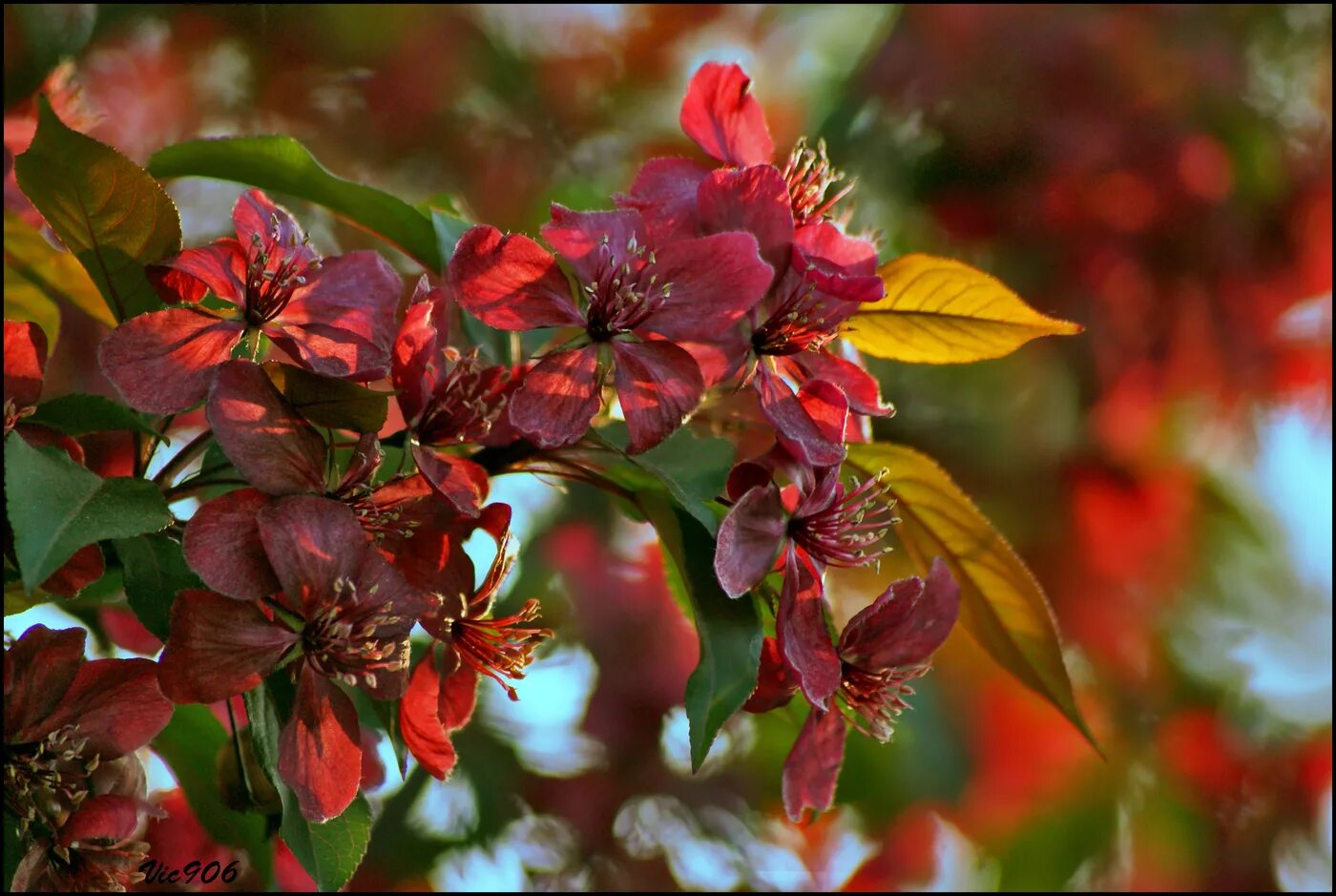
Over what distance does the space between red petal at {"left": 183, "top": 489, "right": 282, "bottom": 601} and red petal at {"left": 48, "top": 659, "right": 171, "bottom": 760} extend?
0.06 metres

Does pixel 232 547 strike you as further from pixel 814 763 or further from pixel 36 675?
pixel 814 763

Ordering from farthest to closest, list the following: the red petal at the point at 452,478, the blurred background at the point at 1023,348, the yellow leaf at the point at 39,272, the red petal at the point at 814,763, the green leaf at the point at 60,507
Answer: the blurred background at the point at 1023,348 → the yellow leaf at the point at 39,272 → the red petal at the point at 814,763 → the red petal at the point at 452,478 → the green leaf at the point at 60,507

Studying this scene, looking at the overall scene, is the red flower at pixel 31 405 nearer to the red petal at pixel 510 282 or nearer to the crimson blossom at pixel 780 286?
the red petal at pixel 510 282

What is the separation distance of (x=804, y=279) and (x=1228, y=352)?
6.30 feet

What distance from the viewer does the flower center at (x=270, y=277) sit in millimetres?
623

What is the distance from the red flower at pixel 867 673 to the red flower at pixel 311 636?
187 millimetres

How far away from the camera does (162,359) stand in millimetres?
583

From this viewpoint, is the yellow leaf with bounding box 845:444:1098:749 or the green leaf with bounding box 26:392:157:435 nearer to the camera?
the green leaf with bounding box 26:392:157:435

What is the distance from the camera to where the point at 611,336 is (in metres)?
0.66

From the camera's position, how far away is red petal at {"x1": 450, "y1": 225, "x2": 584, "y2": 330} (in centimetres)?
64

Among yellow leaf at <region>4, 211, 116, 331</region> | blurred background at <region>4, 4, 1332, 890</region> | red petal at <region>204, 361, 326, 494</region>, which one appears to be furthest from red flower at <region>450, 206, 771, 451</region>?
blurred background at <region>4, 4, 1332, 890</region>

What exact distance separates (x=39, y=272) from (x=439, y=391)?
1.16 ft

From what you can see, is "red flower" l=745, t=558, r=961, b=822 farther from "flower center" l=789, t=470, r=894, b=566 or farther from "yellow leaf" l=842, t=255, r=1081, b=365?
"yellow leaf" l=842, t=255, r=1081, b=365


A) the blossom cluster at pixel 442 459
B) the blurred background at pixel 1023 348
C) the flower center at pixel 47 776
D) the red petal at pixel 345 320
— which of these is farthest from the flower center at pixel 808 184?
the blurred background at pixel 1023 348
